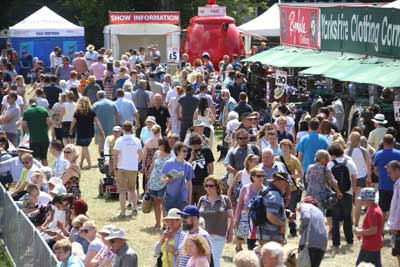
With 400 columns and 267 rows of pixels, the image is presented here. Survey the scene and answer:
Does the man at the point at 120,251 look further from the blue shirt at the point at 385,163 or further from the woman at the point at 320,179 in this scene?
the blue shirt at the point at 385,163

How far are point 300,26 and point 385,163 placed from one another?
1542 centimetres

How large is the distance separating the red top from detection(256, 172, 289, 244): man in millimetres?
922

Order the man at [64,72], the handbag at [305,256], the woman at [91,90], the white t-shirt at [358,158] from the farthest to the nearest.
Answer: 1. the man at [64,72]
2. the woman at [91,90]
3. the white t-shirt at [358,158]
4. the handbag at [305,256]

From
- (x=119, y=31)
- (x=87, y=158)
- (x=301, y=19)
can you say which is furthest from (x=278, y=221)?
(x=119, y=31)

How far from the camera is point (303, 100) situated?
28.4 m

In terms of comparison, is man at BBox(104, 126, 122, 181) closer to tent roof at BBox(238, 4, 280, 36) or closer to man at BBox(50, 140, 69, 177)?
man at BBox(50, 140, 69, 177)

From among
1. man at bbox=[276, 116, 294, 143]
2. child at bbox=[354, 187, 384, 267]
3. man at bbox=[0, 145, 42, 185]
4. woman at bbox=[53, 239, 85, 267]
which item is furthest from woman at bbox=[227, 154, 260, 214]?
woman at bbox=[53, 239, 85, 267]

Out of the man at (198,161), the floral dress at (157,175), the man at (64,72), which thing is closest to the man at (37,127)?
the floral dress at (157,175)

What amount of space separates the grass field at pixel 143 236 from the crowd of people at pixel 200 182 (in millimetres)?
221

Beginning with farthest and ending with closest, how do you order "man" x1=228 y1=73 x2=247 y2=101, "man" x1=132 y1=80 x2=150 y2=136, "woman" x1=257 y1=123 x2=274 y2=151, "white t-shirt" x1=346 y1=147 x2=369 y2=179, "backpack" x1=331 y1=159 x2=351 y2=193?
"man" x1=228 y1=73 x2=247 y2=101 < "man" x1=132 y1=80 x2=150 y2=136 < "woman" x1=257 y1=123 x2=274 y2=151 < "white t-shirt" x1=346 y1=147 x2=369 y2=179 < "backpack" x1=331 y1=159 x2=351 y2=193

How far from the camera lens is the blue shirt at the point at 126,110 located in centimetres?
2192

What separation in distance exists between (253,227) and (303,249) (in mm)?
907

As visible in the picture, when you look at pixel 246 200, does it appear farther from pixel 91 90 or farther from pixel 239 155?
pixel 91 90

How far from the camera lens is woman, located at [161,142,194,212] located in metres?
14.1
